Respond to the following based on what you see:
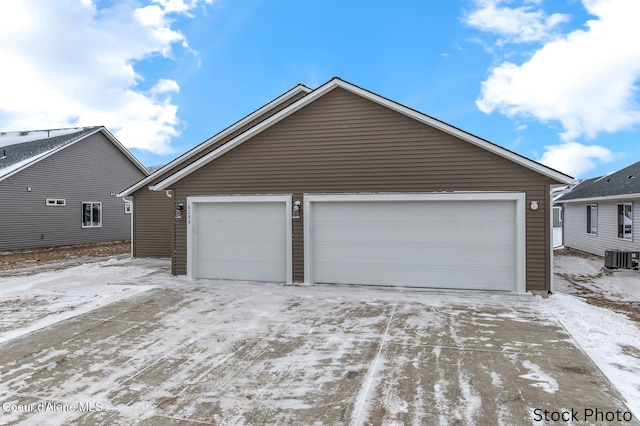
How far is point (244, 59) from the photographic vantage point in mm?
13773

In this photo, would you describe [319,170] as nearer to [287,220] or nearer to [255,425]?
[287,220]

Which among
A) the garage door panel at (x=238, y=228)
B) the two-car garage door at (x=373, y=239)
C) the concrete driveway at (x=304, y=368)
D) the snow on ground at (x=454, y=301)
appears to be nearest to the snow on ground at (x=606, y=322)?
the snow on ground at (x=454, y=301)

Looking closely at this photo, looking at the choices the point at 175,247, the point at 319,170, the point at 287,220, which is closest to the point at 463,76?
the point at 319,170

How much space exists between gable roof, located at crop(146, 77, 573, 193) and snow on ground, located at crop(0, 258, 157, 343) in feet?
9.37

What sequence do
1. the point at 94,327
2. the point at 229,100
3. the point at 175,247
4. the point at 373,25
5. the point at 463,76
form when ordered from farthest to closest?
the point at 229,100, the point at 373,25, the point at 463,76, the point at 175,247, the point at 94,327

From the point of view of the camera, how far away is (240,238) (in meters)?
9.85

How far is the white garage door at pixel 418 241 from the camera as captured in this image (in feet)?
27.1

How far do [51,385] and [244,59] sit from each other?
1238cm

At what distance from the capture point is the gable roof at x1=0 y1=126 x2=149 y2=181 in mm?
17688

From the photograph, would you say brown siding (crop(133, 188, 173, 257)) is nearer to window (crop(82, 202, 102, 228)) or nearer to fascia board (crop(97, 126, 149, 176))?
window (crop(82, 202, 102, 228))

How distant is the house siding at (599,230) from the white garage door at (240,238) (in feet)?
38.6

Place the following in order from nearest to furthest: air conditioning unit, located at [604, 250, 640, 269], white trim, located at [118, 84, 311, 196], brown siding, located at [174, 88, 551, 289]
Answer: brown siding, located at [174, 88, 551, 289] < air conditioning unit, located at [604, 250, 640, 269] < white trim, located at [118, 84, 311, 196]

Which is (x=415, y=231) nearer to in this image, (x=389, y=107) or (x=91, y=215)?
(x=389, y=107)

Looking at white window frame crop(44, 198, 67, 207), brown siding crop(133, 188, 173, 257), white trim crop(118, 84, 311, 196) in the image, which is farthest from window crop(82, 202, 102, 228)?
white trim crop(118, 84, 311, 196)
